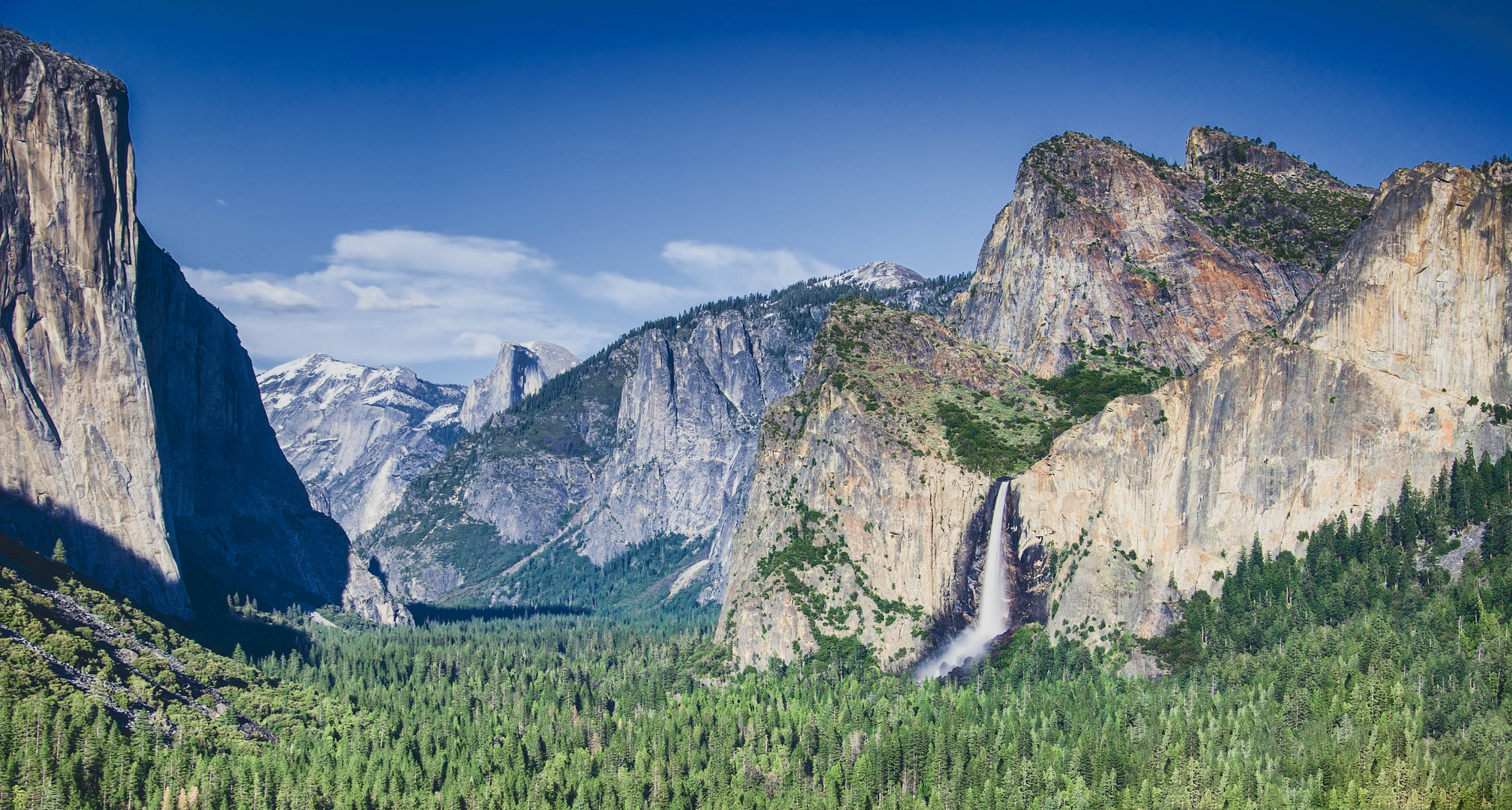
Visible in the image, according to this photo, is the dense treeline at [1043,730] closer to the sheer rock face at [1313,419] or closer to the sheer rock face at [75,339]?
the sheer rock face at [1313,419]

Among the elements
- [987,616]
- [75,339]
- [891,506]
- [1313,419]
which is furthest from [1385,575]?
[75,339]

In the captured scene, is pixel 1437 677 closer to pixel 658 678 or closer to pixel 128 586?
pixel 658 678

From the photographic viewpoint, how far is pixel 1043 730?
12481 cm

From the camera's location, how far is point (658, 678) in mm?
172375

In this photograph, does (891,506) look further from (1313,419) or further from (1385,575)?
(1385,575)

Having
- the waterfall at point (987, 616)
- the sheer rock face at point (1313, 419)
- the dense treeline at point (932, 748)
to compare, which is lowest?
the dense treeline at point (932, 748)

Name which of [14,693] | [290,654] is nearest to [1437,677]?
[14,693]

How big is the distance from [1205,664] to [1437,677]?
85.2 feet

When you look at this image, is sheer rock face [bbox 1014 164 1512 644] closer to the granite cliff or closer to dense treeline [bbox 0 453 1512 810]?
dense treeline [bbox 0 453 1512 810]

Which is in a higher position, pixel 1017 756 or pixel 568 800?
pixel 1017 756

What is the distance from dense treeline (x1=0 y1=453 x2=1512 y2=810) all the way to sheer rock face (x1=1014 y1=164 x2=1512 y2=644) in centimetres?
459

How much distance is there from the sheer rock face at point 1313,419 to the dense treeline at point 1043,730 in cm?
459

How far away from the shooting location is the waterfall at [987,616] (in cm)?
16200

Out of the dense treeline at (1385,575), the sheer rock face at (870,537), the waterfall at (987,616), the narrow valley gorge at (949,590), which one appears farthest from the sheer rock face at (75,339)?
the dense treeline at (1385,575)
